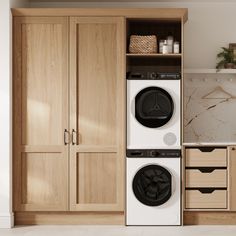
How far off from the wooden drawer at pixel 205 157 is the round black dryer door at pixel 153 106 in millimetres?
410

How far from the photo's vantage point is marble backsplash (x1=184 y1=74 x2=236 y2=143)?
5746mm

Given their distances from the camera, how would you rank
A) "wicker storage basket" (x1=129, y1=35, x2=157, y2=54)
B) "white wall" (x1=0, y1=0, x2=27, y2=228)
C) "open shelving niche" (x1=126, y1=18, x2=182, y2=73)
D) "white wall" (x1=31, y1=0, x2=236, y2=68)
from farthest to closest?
"white wall" (x1=31, y1=0, x2=236, y2=68) < "open shelving niche" (x1=126, y1=18, x2=182, y2=73) < "wicker storage basket" (x1=129, y1=35, x2=157, y2=54) < "white wall" (x1=0, y1=0, x2=27, y2=228)

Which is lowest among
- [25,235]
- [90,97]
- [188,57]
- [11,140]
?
[25,235]

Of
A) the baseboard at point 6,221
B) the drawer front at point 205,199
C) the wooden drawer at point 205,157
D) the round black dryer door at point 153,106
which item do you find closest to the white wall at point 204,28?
the round black dryer door at point 153,106

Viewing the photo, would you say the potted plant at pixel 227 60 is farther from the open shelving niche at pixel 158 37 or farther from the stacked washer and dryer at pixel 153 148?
the stacked washer and dryer at pixel 153 148

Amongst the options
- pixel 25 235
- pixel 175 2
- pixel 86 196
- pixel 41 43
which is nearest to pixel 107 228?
pixel 86 196

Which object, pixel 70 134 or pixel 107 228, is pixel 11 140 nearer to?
pixel 70 134

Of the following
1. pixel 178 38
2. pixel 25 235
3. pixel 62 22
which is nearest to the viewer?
pixel 25 235

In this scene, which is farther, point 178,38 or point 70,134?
point 178,38

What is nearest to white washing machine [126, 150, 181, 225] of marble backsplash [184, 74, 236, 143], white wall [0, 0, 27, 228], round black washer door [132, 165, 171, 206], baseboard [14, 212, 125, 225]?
round black washer door [132, 165, 171, 206]

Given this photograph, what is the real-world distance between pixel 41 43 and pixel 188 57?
5.38 feet

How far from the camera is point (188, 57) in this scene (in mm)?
5762

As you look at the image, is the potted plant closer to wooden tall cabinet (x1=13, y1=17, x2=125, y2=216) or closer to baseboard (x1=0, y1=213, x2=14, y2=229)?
wooden tall cabinet (x1=13, y1=17, x2=125, y2=216)

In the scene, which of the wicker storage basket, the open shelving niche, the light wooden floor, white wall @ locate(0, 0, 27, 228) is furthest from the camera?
the open shelving niche
